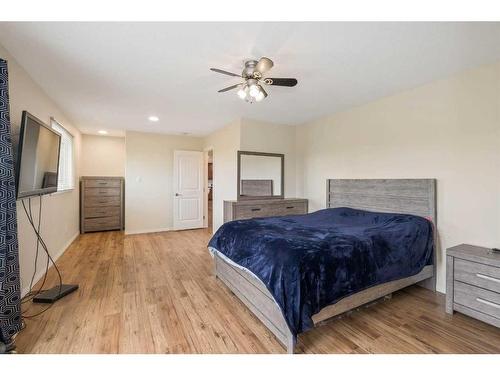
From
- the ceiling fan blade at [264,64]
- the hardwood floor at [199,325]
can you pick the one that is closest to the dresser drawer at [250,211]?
the hardwood floor at [199,325]

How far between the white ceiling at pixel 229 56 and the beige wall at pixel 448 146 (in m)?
0.21

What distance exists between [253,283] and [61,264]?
3066 mm

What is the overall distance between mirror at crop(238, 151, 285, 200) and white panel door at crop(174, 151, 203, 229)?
6.82 ft

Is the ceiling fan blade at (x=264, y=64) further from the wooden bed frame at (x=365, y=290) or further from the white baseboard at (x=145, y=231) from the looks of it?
the white baseboard at (x=145, y=231)

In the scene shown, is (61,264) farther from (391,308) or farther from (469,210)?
(469,210)

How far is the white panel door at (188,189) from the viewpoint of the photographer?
569 centimetres

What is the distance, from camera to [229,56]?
2068mm

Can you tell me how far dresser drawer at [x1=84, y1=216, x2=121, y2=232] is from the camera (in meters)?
5.30

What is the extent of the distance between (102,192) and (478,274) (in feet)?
21.2

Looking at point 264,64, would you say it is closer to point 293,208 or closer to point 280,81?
point 280,81

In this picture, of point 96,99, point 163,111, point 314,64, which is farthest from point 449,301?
point 96,99

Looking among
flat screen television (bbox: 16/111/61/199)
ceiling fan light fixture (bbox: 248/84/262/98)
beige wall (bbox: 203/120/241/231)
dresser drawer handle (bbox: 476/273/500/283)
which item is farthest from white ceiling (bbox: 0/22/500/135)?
dresser drawer handle (bbox: 476/273/500/283)

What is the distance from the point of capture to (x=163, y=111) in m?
3.74

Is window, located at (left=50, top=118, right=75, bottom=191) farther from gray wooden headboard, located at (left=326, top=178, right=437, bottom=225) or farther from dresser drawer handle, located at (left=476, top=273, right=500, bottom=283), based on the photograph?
dresser drawer handle, located at (left=476, top=273, right=500, bottom=283)
